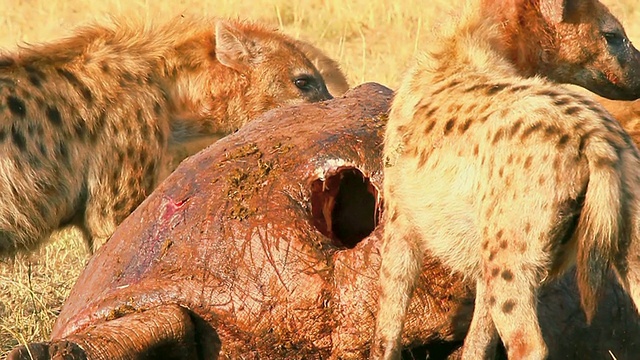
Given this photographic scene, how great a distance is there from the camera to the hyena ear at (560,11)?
4754 millimetres

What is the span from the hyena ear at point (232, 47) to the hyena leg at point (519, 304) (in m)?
3.32

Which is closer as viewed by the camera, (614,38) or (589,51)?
(589,51)

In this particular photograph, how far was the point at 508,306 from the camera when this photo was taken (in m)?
3.48

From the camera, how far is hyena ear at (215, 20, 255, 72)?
6.54 m

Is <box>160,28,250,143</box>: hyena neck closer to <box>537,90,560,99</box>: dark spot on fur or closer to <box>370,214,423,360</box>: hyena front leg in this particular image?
<box>370,214,423,360</box>: hyena front leg

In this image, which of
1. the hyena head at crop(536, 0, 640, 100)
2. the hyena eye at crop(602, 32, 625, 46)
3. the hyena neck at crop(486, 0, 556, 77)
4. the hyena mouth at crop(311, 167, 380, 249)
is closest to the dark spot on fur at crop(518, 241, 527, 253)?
the hyena mouth at crop(311, 167, 380, 249)

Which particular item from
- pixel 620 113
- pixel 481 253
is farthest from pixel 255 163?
pixel 620 113

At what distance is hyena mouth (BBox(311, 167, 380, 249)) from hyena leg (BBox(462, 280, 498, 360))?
57 cm

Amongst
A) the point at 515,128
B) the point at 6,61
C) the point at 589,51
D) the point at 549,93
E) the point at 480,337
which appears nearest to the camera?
the point at 515,128

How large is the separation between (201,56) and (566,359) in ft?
Result: 9.73

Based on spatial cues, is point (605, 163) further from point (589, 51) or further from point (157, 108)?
point (157, 108)

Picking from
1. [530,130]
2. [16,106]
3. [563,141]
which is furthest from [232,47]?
[563,141]

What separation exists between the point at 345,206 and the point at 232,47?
2.18m

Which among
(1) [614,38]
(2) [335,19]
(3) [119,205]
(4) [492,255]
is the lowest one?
(2) [335,19]
